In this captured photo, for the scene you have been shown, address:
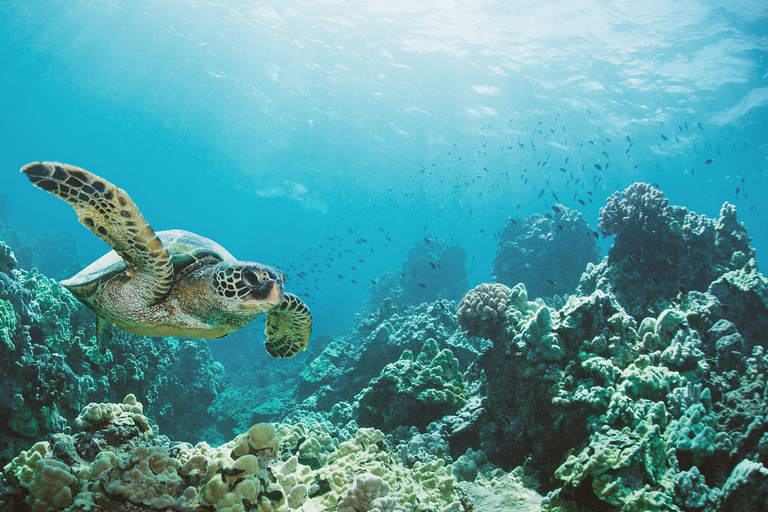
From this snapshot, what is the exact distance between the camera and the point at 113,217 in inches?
99.2

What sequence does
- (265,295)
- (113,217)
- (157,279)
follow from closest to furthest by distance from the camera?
1. (113,217)
2. (265,295)
3. (157,279)

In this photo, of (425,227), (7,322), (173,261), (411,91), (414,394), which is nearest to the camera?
(173,261)

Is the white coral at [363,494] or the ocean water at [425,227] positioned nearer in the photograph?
the white coral at [363,494]

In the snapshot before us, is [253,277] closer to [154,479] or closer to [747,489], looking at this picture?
[154,479]

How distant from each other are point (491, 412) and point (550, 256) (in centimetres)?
1144

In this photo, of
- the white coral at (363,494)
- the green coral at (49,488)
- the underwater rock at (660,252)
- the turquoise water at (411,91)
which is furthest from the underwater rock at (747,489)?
the turquoise water at (411,91)

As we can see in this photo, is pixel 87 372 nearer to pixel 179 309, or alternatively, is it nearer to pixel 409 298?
pixel 179 309

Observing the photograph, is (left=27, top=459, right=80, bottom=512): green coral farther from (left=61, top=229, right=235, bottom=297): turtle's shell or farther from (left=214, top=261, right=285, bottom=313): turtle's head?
(left=61, top=229, right=235, bottom=297): turtle's shell

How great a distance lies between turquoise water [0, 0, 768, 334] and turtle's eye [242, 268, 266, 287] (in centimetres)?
1183

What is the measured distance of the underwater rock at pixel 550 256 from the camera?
14.1 m

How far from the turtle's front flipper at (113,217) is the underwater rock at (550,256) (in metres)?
13.5

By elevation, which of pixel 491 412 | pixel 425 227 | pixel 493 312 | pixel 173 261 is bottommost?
pixel 173 261

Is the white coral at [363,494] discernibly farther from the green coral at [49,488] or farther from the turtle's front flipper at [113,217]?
the turtle's front flipper at [113,217]

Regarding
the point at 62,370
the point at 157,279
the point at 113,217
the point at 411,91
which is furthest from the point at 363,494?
the point at 411,91
